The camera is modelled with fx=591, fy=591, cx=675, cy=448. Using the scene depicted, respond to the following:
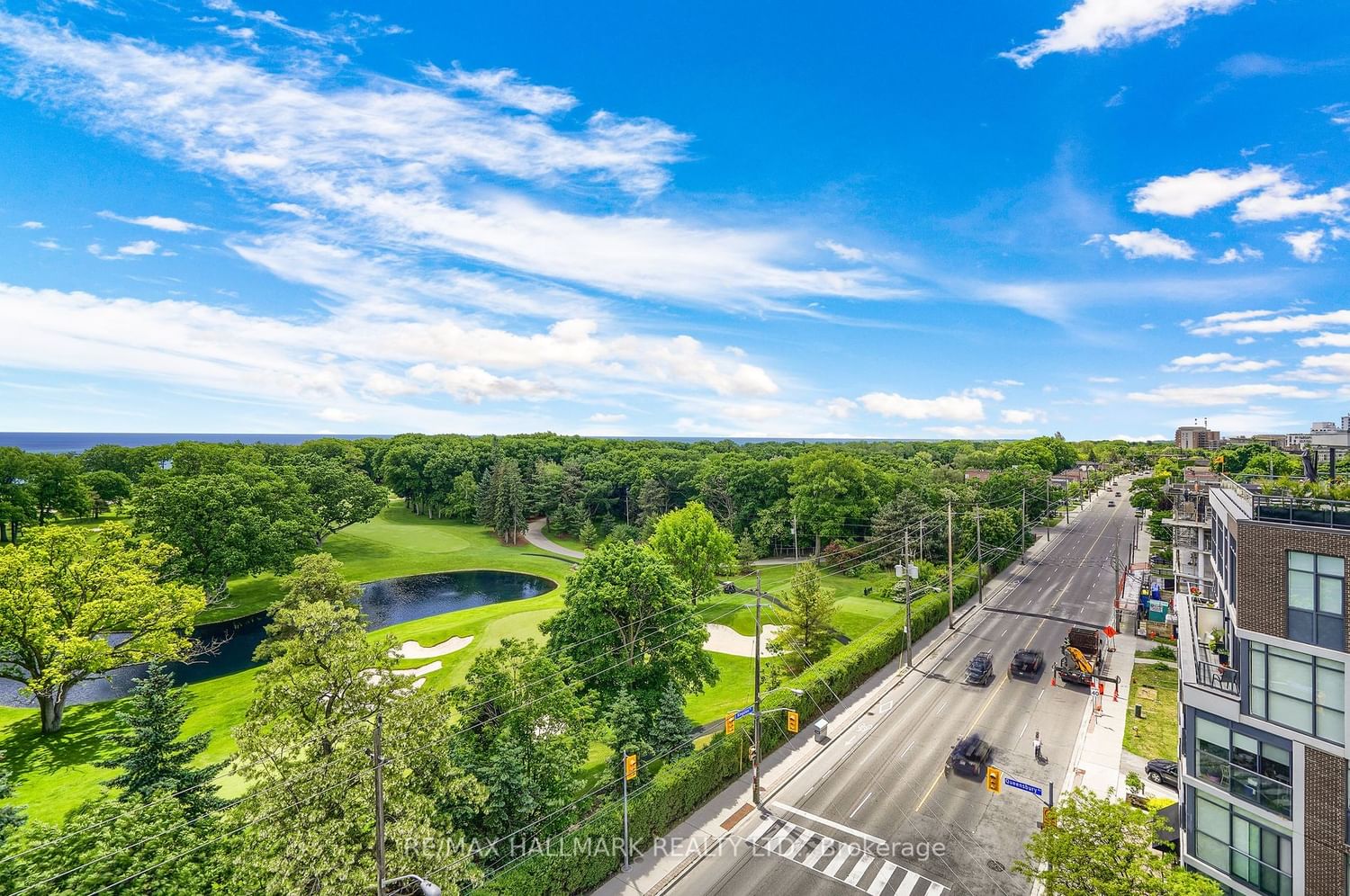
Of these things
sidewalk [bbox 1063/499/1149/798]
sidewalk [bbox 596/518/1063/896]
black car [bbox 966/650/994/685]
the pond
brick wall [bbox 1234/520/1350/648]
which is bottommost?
the pond

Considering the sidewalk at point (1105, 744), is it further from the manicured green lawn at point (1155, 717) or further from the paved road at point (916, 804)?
the paved road at point (916, 804)

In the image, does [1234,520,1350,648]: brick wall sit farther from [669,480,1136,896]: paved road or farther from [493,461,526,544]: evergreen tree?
[493,461,526,544]: evergreen tree

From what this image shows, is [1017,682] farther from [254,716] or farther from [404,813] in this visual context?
[254,716]

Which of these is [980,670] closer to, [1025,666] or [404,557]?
[1025,666]

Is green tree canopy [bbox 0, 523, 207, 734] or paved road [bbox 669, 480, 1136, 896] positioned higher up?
green tree canopy [bbox 0, 523, 207, 734]

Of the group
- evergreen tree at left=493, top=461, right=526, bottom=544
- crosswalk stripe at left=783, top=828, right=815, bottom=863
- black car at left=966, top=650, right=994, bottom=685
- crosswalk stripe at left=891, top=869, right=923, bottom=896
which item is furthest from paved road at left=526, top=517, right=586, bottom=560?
crosswalk stripe at left=891, top=869, right=923, bottom=896

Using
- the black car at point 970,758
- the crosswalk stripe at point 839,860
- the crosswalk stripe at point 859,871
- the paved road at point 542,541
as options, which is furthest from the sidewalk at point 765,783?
the paved road at point 542,541

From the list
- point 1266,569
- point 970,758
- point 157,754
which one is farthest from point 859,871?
point 157,754

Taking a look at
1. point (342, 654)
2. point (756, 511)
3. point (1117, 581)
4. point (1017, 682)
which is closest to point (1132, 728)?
point (1017, 682)
